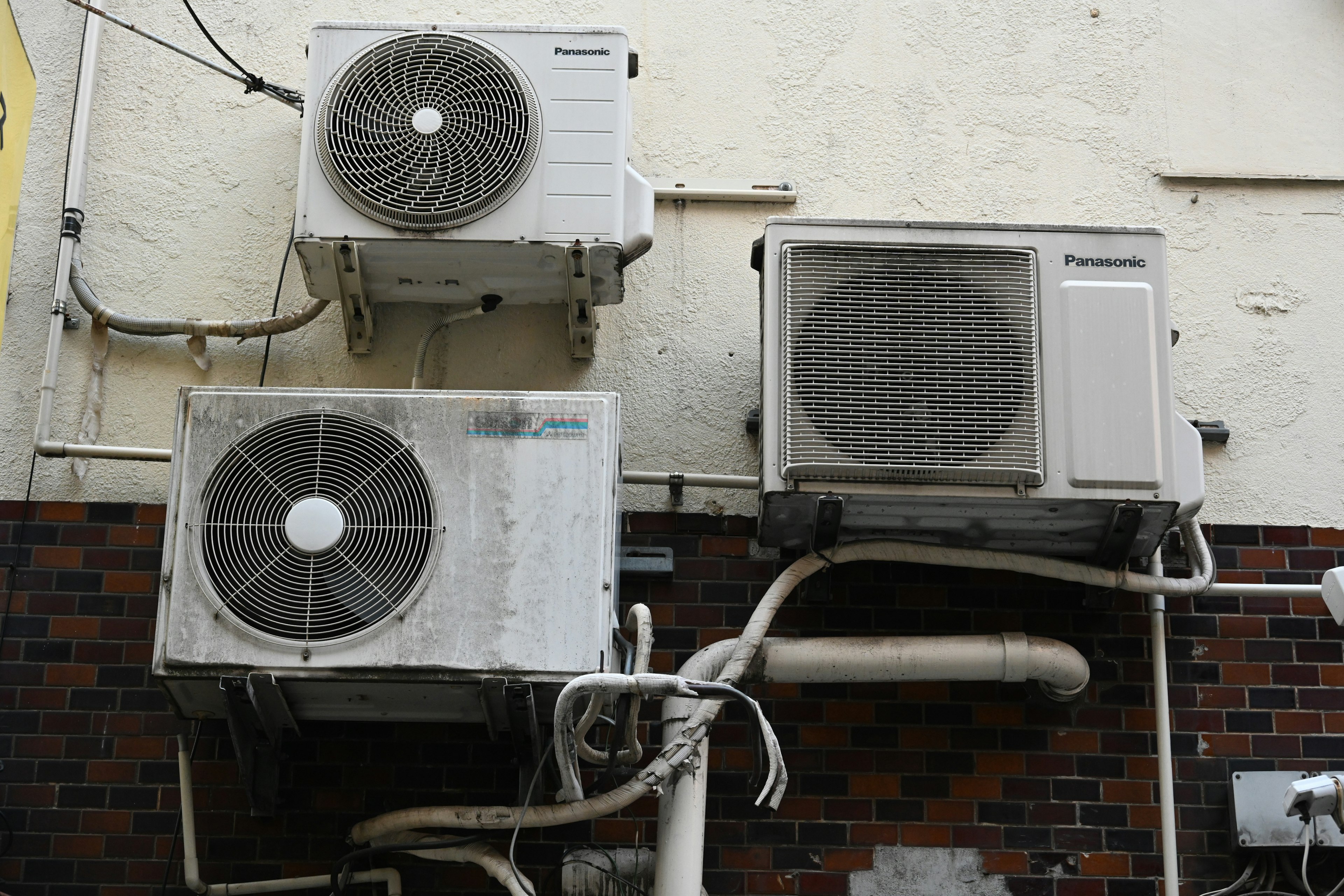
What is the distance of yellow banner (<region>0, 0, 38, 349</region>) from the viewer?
12.1ft

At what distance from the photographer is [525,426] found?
371 cm

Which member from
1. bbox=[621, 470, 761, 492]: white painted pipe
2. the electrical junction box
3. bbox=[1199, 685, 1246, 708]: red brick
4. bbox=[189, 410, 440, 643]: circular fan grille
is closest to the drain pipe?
bbox=[189, 410, 440, 643]: circular fan grille

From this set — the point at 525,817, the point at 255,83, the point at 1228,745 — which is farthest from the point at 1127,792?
the point at 255,83

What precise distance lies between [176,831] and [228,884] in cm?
22

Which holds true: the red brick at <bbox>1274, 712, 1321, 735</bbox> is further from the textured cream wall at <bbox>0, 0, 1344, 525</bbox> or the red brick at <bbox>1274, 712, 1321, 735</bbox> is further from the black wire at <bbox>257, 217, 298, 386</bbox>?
the black wire at <bbox>257, 217, 298, 386</bbox>

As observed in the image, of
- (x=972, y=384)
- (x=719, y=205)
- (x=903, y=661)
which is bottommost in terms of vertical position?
(x=903, y=661)

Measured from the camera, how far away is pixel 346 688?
3.62 metres

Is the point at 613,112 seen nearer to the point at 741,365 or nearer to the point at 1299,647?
the point at 741,365

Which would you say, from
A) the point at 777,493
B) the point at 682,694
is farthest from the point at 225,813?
the point at 777,493

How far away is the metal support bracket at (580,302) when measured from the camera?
13.3 feet

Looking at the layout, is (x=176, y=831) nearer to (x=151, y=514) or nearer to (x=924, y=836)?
(x=151, y=514)

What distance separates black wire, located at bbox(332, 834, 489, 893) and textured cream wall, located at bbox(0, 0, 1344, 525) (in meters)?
1.16

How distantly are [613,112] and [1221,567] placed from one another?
7.63ft

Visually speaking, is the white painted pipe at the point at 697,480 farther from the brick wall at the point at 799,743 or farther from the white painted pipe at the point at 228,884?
the white painted pipe at the point at 228,884
